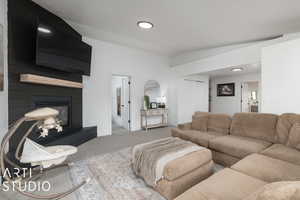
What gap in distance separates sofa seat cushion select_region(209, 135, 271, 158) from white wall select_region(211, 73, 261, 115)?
4.53 metres

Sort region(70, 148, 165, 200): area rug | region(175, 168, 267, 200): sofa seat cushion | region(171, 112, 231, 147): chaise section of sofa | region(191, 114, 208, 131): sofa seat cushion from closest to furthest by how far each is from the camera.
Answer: region(175, 168, 267, 200): sofa seat cushion
region(70, 148, 165, 200): area rug
region(171, 112, 231, 147): chaise section of sofa
region(191, 114, 208, 131): sofa seat cushion

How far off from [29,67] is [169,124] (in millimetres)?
4942

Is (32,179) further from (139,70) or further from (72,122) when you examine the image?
(139,70)

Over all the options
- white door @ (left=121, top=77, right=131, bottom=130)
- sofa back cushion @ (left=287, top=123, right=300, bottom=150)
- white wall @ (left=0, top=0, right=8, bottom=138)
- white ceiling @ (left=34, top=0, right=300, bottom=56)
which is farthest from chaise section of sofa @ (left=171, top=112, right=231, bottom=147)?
white wall @ (left=0, top=0, right=8, bottom=138)

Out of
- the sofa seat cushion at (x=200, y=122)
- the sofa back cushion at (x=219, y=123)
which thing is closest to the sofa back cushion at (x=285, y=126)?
the sofa back cushion at (x=219, y=123)

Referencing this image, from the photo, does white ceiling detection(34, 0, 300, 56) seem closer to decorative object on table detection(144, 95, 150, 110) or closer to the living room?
the living room

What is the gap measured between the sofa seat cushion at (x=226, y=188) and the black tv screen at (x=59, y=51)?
9.53ft

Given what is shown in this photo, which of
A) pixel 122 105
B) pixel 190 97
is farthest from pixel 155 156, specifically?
pixel 190 97

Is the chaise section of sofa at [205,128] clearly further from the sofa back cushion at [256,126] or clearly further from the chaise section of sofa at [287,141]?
the chaise section of sofa at [287,141]

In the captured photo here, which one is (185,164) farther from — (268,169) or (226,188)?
(268,169)

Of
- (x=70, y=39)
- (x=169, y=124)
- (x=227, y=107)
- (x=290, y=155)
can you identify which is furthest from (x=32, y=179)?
(x=227, y=107)

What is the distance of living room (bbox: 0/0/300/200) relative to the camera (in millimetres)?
1596

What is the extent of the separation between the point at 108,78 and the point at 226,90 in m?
5.53

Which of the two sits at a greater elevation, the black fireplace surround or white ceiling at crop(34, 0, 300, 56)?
white ceiling at crop(34, 0, 300, 56)
